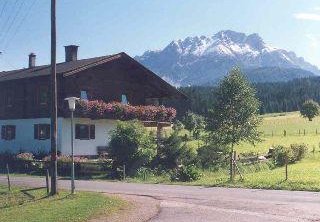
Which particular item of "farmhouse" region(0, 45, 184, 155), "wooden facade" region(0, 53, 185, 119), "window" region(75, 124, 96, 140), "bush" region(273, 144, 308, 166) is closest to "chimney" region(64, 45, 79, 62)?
"farmhouse" region(0, 45, 184, 155)

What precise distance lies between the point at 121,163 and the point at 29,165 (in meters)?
7.81

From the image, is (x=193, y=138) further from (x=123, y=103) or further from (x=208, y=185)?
(x=208, y=185)

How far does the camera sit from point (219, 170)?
38156mm

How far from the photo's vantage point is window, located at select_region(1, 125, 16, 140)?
50.1 meters

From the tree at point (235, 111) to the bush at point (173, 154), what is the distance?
280 centimetres

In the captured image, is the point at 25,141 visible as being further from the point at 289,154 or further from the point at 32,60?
the point at 289,154

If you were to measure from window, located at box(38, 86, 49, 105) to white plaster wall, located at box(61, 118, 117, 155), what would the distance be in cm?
362

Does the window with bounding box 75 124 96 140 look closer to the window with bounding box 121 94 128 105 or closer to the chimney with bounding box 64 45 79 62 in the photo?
the window with bounding box 121 94 128 105

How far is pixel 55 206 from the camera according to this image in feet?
67.6

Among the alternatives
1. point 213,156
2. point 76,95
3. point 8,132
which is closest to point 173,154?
point 213,156

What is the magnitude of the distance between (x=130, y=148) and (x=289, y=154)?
1693 cm

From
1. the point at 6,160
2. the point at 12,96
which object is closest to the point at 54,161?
the point at 6,160

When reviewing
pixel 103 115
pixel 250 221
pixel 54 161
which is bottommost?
pixel 250 221

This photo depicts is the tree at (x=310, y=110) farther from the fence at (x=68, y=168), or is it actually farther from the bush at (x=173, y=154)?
the fence at (x=68, y=168)
